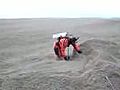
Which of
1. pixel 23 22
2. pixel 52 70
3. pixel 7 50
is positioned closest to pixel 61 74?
pixel 52 70

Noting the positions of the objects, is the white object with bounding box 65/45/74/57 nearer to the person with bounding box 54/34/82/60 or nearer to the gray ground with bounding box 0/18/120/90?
the person with bounding box 54/34/82/60

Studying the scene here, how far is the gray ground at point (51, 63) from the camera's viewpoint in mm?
8070

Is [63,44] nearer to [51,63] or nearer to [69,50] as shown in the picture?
[69,50]

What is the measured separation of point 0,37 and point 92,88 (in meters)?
8.21

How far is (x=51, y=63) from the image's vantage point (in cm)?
1032

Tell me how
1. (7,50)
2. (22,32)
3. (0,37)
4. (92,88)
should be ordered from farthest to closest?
1. (22,32)
2. (0,37)
3. (7,50)
4. (92,88)

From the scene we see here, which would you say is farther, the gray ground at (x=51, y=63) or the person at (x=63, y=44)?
the person at (x=63, y=44)

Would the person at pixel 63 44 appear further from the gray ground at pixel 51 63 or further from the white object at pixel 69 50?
the gray ground at pixel 51 63

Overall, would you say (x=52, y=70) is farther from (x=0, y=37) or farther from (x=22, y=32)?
(x=22, y=32)

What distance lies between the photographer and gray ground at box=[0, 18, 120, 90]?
807 cm

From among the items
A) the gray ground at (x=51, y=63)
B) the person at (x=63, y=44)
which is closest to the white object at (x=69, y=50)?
the person at (x=63, y=44)

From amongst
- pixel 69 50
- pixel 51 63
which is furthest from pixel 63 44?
pixel 51 63

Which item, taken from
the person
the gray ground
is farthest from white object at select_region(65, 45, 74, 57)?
the gray ground

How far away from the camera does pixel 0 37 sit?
15.4 metres
